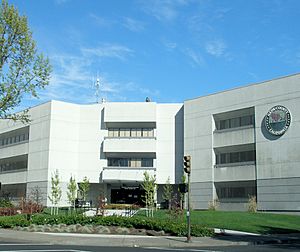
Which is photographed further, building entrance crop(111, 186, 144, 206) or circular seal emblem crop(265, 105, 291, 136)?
building entrance crop(111, 186, 144, 206)

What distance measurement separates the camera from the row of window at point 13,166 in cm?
6675

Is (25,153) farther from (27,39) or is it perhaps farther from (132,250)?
(132,250)

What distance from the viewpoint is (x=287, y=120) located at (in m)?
46.2

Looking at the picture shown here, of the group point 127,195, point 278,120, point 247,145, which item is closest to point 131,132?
point 127,195

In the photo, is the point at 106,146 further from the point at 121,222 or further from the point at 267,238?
the point at 267,238

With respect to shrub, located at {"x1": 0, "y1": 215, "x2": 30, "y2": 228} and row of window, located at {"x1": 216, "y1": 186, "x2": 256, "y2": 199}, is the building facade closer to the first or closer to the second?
row of window, located at {"x1": 216, "y1": 186, "x2": 256, "y2": 199}

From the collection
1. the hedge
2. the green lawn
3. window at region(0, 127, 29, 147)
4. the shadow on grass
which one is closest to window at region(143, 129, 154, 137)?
window at region(0, 127, 29, 147)

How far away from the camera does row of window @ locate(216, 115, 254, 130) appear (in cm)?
5145

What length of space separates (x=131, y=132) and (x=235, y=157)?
15.1 m

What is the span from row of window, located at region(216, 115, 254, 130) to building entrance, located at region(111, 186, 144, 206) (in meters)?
14.6

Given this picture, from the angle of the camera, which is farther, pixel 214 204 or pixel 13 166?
pixel 13 166

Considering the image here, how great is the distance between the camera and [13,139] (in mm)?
69562

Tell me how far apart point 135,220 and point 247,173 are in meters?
25.1

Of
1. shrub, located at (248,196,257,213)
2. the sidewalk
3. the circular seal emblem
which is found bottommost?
the sidewalk
